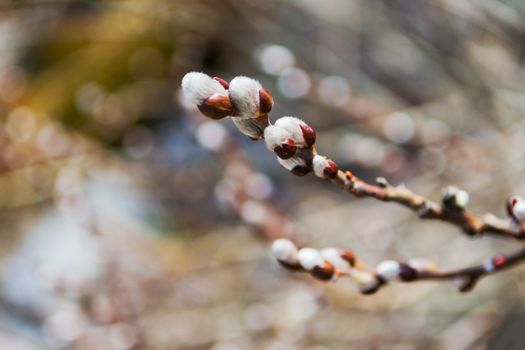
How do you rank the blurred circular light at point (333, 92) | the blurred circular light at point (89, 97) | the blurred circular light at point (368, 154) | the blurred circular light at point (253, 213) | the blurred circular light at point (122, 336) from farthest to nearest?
the blurred circular light at point (89, 97), the blurred circular light at point (368, 154), the blurred circular light at point (333, 92), the blurred circular light at point (122, 336), the blurred circular light at point (253, 213)

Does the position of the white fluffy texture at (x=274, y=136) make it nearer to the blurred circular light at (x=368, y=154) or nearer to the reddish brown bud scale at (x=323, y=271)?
the reddish brown bud scale at (x=323, y=271)

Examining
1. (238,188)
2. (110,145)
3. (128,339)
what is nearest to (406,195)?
(238,188)

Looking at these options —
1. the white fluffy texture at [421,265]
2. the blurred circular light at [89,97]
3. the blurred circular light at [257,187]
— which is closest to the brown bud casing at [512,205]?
the white fluffy texture at [421,265]

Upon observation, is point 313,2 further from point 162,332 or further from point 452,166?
point 162,332

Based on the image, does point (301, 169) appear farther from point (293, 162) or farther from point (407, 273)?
point (407, 273)

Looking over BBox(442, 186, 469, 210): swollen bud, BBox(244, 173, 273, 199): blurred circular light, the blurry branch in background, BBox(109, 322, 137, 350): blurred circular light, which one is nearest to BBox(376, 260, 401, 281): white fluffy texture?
the blurry branch in background

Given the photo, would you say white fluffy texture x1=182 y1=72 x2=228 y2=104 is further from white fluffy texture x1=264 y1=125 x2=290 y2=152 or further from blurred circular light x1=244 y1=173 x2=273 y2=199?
blurred circular light x1=244 y1=173 x2=273 y2=199
